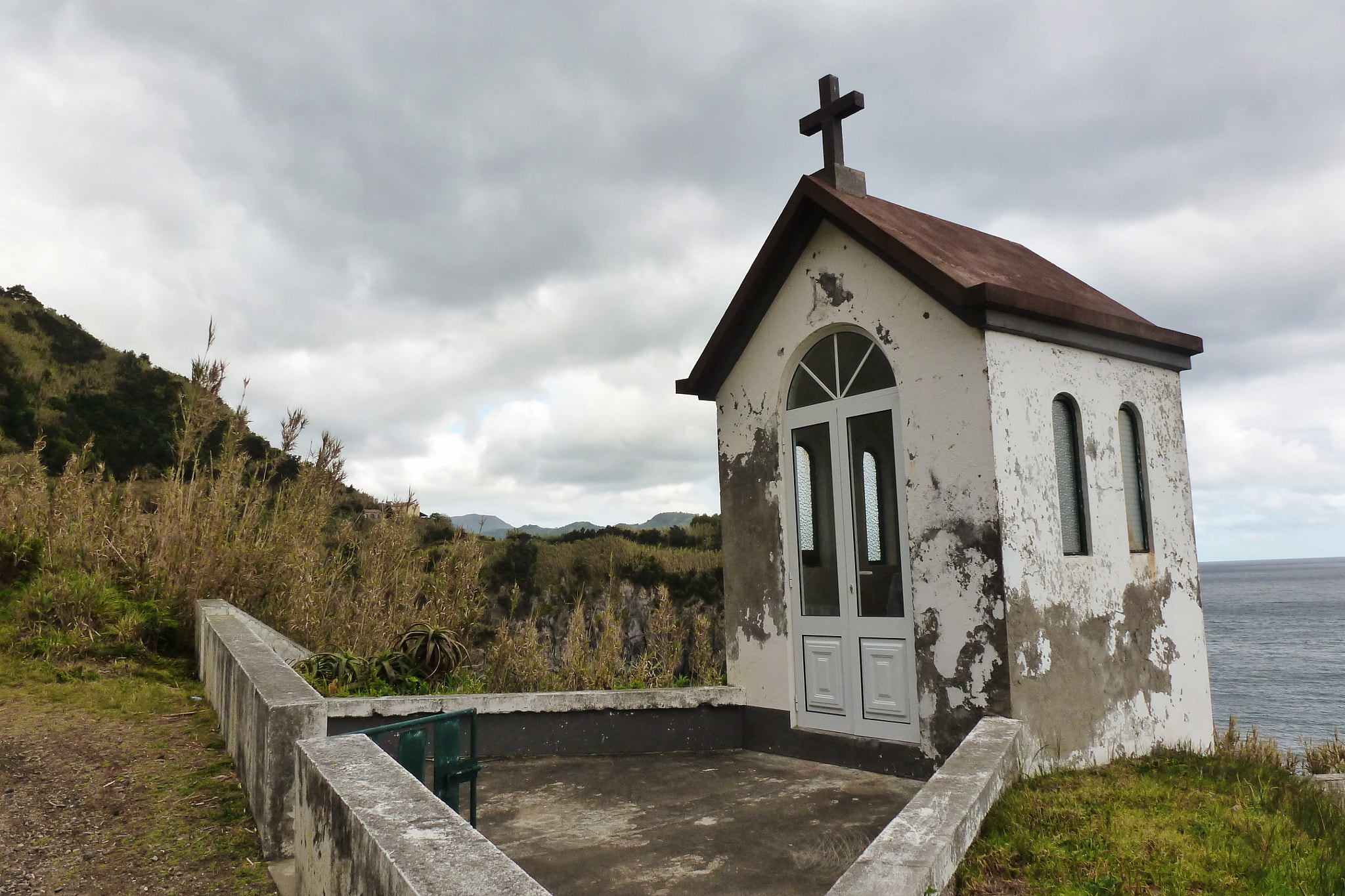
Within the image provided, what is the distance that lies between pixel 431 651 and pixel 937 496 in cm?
435

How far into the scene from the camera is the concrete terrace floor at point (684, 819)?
13.2 feet

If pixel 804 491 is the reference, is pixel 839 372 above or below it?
above

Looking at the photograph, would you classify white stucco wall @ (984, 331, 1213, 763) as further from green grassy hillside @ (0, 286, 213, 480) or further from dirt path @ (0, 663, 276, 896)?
green grassy hillside @ (0, 286, 213, 480)

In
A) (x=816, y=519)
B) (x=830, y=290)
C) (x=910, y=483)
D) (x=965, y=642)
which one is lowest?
(x=965, y=642)

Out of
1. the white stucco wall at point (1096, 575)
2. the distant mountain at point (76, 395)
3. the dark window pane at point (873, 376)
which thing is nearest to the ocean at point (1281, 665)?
the white stucco wall at point (1096, 575)

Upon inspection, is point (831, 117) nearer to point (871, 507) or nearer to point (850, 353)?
point (850, 353)

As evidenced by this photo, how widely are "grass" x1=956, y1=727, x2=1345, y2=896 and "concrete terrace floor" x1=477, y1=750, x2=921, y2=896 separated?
0.79 m

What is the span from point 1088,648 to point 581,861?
348 centimetres

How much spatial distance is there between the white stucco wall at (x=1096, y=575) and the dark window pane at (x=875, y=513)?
2.98 ft

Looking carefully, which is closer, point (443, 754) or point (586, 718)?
point (443, 754)

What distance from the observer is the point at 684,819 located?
4.95 m

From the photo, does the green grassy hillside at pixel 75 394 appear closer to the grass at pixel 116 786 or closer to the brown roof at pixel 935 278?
the grass at pixel 116 786

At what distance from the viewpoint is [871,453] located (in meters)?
6.35

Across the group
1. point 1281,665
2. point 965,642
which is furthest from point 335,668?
point 1281,665
